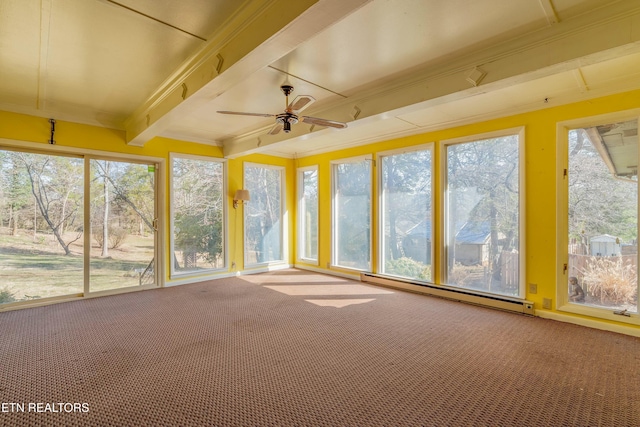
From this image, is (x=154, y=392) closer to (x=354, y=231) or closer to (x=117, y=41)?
(x=117, y=41)

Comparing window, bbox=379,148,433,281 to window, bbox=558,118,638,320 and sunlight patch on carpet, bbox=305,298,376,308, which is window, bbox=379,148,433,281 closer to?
sunlight patch on carpet, bbox=305,298,376,308

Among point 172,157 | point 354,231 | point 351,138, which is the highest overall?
point 351,138

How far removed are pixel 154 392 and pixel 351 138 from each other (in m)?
4.46

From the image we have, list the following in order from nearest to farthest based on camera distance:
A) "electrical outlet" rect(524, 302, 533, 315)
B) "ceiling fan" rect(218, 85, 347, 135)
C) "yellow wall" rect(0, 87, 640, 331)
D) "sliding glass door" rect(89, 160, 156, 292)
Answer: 1. "ceiling fan" rect(218, 85, 347, 135)
2. "yellow wall" rect(0, 87, 640, 331)
3. "electrical outlet" rect(524, 302, 533, 315)
4. "sliding glass door" rect(89, 160, 156, 292)

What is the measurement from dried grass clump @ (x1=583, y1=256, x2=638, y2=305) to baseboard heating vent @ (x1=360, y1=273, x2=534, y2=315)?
648 millimetres

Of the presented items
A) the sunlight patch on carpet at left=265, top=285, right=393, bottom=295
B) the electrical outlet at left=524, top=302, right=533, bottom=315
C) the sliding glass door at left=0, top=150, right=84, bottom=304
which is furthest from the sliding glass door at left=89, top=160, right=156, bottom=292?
the electrical outlet at left=524, top=302, right=533, bottom=315

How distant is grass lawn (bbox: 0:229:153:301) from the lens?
389cm

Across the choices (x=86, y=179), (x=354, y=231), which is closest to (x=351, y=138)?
(x=354, y=231)

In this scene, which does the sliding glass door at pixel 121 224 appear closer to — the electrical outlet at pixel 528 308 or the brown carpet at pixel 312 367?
the brown carpet at pixel 312 367

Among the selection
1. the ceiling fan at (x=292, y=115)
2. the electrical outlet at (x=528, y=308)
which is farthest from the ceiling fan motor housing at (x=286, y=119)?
the electrical outlet at (x=528, y=308)

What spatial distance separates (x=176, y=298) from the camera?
14.4 ft

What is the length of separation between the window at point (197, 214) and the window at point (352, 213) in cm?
220

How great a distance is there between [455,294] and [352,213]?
2.32m

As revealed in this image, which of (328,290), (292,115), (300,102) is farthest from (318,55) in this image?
(328,290)
